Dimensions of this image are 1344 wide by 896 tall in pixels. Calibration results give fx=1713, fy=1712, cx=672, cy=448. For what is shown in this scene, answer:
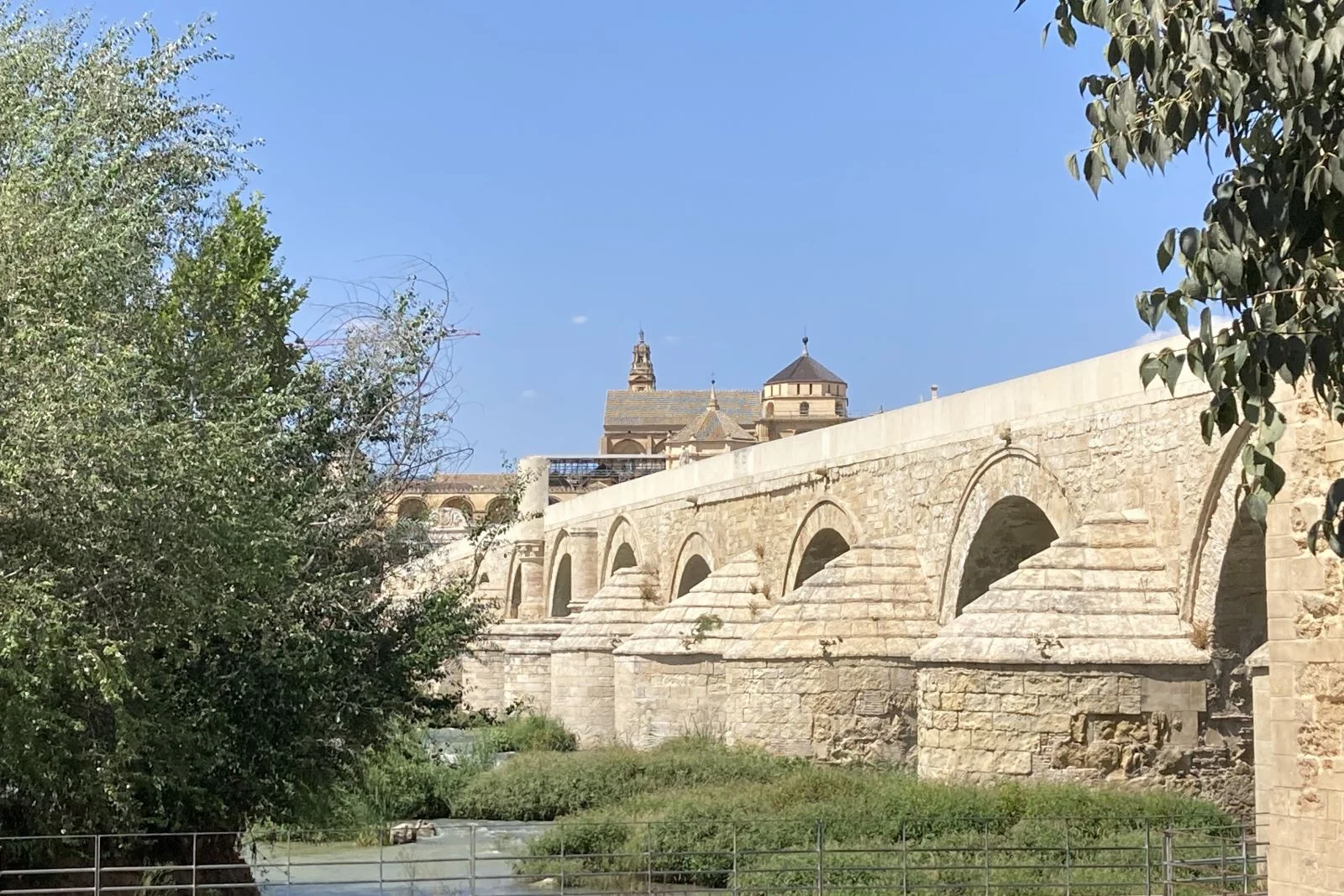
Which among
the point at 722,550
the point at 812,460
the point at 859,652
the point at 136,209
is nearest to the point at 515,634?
the point at 722,550

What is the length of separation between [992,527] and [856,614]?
1.40m

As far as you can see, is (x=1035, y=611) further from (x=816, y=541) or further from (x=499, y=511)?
(x=816, y=541)

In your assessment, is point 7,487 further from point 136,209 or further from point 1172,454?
point 1172,454

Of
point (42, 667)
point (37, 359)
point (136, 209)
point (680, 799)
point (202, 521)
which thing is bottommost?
point (680, 799)

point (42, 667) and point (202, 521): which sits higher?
point (202, 521)

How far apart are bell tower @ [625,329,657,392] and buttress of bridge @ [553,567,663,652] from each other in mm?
62893

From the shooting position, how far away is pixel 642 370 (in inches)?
3479

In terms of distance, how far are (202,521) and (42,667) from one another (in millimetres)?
1085

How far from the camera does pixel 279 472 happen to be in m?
10.0

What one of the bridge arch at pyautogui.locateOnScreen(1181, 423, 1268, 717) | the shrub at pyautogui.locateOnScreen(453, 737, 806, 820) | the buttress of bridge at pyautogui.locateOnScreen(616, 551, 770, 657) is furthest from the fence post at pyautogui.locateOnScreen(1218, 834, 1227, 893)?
the buttress of bridge at pyautogui.locateOnScreen(616, 551, 770, 657)

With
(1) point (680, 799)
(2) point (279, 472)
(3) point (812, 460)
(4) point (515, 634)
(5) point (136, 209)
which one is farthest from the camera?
(4) point (515, 634)

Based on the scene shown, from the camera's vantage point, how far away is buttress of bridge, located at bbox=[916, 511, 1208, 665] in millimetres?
11133

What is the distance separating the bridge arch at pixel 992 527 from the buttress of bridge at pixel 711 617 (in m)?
3.12

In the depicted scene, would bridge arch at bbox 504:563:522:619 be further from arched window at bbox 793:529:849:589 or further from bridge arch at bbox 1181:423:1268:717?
bridge arch at bbox 1181:423:1268:717
